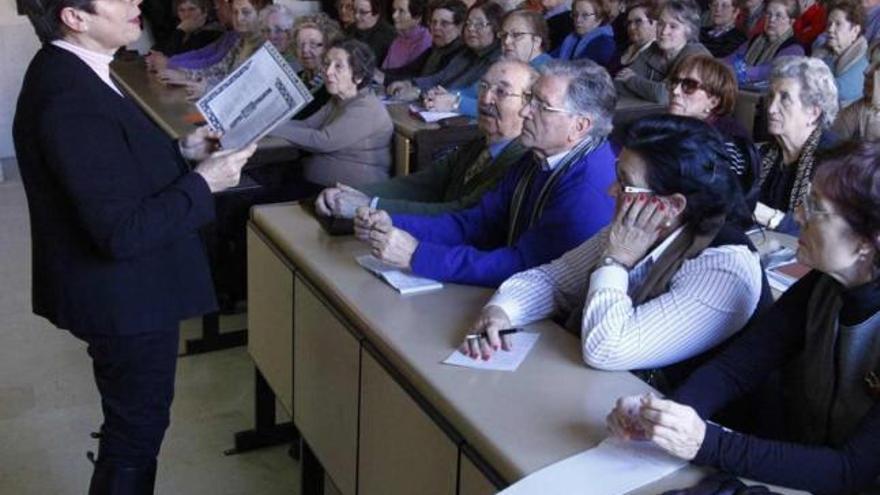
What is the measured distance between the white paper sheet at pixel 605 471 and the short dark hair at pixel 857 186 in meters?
0.45

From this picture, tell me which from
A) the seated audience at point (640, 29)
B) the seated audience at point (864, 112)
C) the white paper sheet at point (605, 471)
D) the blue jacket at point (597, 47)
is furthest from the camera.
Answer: the blue jacket at point (597, 47)

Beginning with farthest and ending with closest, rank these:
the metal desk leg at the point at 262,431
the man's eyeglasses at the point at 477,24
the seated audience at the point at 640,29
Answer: the seated audience at the point at 640,29 < the man's eyeglasses at the point at 477,24 < the metal desk leg at the point at 262,431

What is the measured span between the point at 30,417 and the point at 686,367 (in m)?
2.22

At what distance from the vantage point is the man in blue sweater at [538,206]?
221 cm

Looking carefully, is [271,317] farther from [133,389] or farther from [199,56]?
[199,56]

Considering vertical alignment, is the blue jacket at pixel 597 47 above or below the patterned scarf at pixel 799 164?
below

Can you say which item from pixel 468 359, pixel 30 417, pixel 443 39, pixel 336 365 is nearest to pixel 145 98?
pixel 443 39

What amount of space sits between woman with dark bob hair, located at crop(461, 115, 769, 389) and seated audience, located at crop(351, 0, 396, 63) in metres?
4.67

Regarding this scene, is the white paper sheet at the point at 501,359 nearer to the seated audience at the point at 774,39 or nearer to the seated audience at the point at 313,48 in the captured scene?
the seated audience at the point at 313,48

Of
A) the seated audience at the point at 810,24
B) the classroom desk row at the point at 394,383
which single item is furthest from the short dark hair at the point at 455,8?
the classroom desk row at the point at 394,383

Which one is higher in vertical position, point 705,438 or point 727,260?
point 727,260

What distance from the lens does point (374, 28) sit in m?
6.41

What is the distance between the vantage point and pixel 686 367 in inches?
71.7

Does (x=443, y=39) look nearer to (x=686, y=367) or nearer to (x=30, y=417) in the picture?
(x=30, y=417)
